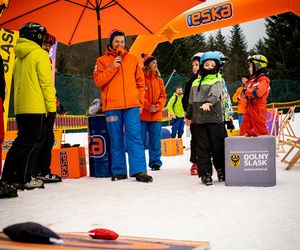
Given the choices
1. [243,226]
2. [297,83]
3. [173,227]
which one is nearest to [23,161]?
[173,227]

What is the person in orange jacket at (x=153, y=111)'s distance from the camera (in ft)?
21.9

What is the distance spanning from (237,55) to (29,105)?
54480mm

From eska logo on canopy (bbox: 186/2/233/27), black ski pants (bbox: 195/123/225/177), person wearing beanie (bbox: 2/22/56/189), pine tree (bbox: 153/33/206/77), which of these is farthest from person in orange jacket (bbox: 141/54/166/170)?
pine tree (bbox: 153/33/206/77)

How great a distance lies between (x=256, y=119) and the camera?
6465 millimetres

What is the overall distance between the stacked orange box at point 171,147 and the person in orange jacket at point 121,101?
3647 mm

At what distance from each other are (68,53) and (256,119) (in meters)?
46.6

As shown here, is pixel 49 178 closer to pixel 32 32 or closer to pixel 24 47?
pixel 24 47

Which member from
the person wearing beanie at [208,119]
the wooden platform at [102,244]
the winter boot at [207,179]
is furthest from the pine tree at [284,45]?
the wooden platform at [102,244]

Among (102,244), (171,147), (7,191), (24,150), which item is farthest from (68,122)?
(102,244)

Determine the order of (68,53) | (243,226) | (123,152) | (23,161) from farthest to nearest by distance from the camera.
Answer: (68,53) → (123,152) → (23,161) → (243,226)

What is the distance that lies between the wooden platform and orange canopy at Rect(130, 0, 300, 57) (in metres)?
7.25

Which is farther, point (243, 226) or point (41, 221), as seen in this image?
point (41, 221)

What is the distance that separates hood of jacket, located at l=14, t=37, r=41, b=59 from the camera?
15.4 feet

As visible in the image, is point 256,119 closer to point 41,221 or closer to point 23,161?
point 23,161
